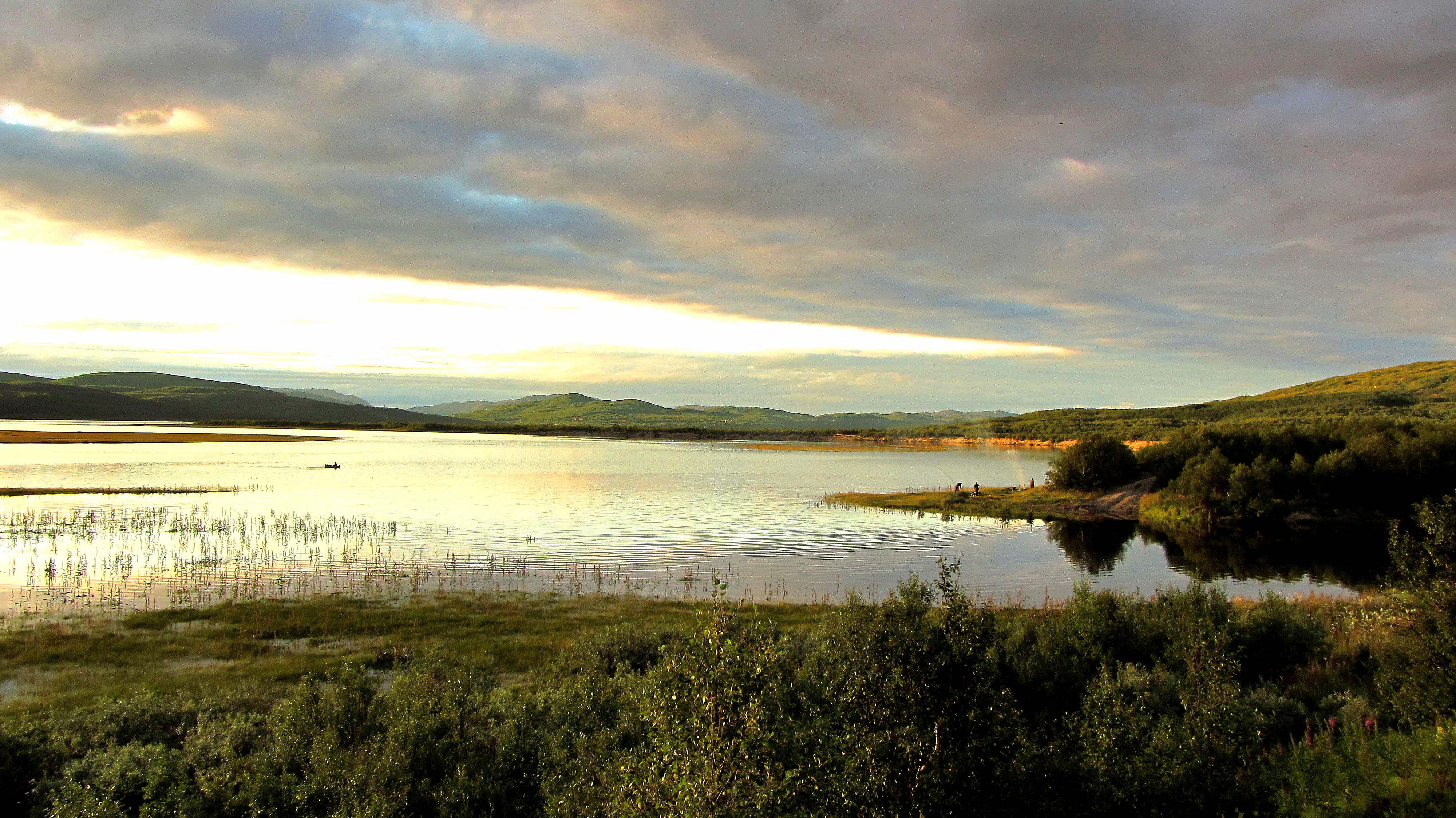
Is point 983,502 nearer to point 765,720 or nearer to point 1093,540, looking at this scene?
point 1093,540

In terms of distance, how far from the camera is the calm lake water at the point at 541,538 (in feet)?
98.4

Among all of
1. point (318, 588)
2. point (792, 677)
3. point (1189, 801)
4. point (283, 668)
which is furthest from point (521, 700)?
point (318, 588)

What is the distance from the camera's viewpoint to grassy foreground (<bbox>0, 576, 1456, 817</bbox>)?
299 inches

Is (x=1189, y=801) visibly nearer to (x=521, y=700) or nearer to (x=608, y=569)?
(x=521, y=700)

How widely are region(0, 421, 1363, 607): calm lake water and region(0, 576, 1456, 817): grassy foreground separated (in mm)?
10329

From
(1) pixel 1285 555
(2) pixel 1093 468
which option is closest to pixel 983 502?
(2) pixel 1093 468

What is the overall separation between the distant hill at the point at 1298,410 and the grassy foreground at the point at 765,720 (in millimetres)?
112154

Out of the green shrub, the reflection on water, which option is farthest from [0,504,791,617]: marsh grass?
the green shrub

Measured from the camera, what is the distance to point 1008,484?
78500 mm

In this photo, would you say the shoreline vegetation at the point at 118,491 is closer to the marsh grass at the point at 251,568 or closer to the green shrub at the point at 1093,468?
the marsh grass at the point at 251,568

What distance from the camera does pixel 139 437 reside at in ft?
414

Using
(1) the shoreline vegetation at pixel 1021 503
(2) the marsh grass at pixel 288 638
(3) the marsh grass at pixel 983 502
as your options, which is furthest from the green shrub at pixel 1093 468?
(2) the marsh grass at pixel 288 638

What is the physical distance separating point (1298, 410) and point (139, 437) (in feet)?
708

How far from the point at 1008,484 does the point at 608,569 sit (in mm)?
57608
